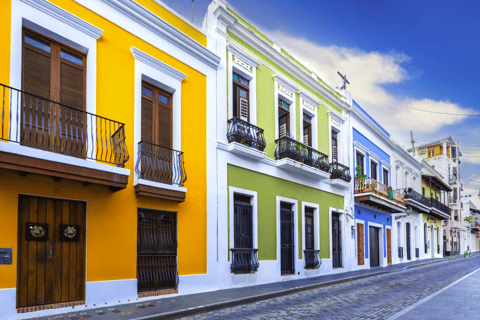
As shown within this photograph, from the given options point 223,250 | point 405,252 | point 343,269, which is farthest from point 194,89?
point 405,252

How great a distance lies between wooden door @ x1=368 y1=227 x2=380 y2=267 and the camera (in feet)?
76.5

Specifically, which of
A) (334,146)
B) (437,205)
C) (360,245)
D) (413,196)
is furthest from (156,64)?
(437,205)

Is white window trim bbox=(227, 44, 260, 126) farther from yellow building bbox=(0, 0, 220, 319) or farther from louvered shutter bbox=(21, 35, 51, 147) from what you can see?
louvered shutter bbox=(21, 35, 51, 147)

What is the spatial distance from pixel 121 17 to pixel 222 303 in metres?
6.86

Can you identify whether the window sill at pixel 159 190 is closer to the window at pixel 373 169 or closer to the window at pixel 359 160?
the window at pixel 359 160

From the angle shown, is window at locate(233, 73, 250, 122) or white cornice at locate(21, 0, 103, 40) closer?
white cornice at locate(21, 0, 103, 40)

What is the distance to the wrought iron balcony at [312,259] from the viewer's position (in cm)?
1653

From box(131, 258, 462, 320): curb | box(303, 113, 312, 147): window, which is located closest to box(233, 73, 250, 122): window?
box(303, 113, 312, 147): window

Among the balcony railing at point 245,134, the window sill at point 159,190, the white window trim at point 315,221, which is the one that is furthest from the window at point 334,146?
the window sill at point 159,190

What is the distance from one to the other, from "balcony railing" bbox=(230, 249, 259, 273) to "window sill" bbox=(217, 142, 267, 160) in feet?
9.47

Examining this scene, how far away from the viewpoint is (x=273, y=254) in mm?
14672

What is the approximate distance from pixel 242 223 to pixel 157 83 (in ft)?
16.5

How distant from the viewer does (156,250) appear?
1062 cm

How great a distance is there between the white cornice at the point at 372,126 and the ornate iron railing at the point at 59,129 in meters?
15.1
